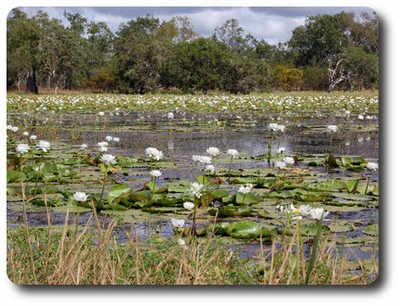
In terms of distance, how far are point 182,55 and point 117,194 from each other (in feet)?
3.20

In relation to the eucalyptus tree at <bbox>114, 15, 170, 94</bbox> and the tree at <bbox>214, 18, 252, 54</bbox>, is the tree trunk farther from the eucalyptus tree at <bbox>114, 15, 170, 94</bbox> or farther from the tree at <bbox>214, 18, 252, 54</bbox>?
the tree at <bbox>214, 18, 252, 54</bbox>

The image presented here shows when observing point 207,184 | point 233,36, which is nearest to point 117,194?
point 207,184

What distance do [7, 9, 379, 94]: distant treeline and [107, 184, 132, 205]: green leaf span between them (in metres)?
0.69

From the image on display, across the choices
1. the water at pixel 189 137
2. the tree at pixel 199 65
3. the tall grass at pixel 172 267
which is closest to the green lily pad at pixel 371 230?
the water at pixel 189 137

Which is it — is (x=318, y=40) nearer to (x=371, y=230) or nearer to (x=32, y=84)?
(x=371, y=230)

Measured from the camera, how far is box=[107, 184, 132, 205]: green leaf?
410cm

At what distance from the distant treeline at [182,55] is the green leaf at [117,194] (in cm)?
69

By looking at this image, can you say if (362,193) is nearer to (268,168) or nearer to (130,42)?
(268,168)

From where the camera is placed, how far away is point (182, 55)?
14.7 ft

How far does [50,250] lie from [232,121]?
21.7 feet

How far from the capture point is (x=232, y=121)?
32.1 feet

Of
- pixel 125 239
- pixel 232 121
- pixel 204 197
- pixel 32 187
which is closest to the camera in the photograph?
pixel 125 239

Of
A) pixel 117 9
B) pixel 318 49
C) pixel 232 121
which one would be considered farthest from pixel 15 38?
pixel 232 121

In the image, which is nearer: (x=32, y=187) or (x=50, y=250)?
(x=50, y=250)
